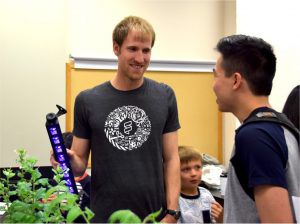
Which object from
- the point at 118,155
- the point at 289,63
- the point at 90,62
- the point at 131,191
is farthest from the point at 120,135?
the point at 90,62

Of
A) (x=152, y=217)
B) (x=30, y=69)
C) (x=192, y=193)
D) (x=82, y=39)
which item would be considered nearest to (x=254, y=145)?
(x=152, y=217)

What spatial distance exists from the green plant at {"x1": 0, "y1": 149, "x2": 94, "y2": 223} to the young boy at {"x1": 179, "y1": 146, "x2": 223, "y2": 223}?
2.82 ft

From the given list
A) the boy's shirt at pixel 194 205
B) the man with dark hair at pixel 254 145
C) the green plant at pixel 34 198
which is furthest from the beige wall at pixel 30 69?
the man with dark hair at pixel 254 145

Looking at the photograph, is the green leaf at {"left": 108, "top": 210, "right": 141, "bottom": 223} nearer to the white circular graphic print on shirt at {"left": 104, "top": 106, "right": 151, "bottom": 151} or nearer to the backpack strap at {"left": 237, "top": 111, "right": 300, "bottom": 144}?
the backpack strap at {"left": 237, "top": 111, "right": 300, "bottom": 144}

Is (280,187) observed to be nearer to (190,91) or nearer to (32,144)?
(32,144)

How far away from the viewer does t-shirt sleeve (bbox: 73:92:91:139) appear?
5.43 feet

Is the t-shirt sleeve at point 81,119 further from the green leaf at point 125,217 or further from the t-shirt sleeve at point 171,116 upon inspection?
the green leaf at point 125,217

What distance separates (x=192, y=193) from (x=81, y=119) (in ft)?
2.74

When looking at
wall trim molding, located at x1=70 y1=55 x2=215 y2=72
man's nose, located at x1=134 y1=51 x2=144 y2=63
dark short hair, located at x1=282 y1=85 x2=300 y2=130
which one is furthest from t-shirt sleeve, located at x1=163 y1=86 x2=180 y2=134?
wall trim molding, located at x1=70 y1=55 x2=215 y2=72

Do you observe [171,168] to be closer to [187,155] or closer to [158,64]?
[187,155]

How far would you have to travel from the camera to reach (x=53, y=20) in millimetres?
3605

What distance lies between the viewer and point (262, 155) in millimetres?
945

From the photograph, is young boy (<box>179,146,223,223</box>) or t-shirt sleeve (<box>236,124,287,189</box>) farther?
young boy (<box>179,146,223,223</box>)

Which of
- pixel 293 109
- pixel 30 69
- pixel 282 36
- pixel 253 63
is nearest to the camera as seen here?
pixel 253 63
